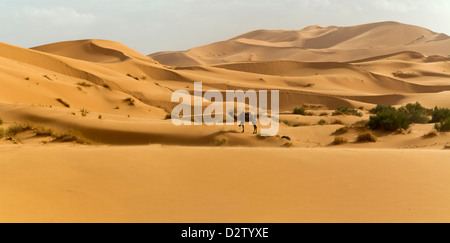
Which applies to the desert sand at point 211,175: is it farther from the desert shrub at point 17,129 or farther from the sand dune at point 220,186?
the desert shrub at point 17,129

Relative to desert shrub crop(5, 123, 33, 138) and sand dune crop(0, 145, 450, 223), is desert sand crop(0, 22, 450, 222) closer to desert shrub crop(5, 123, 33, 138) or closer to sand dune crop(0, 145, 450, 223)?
sand dune crop(0, 145, 450, 223)

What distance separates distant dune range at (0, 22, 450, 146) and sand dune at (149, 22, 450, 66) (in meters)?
10.6

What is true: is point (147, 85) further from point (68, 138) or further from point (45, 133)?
point (68, 138)

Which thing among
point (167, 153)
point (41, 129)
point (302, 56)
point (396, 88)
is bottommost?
point (167, 153)

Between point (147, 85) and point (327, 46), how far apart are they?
10061 centimetres

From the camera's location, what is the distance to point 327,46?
127000 millimetres

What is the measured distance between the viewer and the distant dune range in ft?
53.6

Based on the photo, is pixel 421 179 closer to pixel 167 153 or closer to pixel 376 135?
pixel 167 153

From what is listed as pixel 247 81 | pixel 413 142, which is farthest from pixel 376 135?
pixel 247 81

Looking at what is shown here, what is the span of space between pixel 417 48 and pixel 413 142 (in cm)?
9757

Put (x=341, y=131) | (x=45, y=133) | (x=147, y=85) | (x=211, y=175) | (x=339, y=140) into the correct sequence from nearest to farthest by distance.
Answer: (x=211, y=175) < (x=45, y=133) < (x=339, y=140) < (x=341, y=131) < (x=147, y=85)

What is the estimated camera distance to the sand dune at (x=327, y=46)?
101062mm

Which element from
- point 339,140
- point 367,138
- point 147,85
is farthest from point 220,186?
point 147,85

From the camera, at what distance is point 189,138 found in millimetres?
15523
